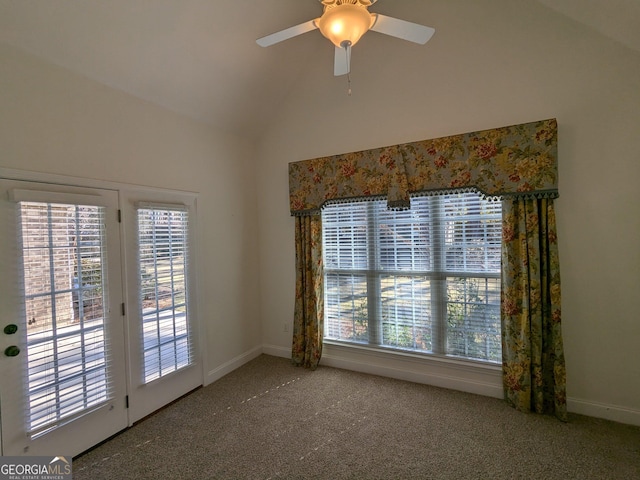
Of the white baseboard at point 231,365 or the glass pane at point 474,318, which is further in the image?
the white baseboard at point 231,365

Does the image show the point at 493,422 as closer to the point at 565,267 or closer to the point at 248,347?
the point at 565,267

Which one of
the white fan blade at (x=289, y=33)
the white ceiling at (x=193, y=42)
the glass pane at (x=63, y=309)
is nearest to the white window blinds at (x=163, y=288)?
the glass pane at (x=63, y=309)

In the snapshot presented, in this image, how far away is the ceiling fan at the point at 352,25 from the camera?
1559 millimetres

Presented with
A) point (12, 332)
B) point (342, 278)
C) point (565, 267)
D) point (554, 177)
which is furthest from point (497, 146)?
point (12, 332)

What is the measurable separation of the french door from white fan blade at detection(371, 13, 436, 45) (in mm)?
2219

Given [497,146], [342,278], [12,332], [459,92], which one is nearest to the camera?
[12,332]

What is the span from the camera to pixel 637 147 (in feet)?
7.20

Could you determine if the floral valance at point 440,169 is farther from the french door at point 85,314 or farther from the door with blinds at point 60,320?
the door with blinds at point 60,320

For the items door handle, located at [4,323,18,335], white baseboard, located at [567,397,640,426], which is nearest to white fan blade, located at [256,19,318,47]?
door handle, located at [4,323,18,335]

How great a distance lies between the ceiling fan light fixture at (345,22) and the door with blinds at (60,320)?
1993 mm

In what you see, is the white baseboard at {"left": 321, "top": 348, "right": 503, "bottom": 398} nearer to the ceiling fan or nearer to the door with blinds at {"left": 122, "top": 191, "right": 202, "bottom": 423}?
the door with blinds at {"left": 122, "top": 191, "right": 202, "bottom": 423}

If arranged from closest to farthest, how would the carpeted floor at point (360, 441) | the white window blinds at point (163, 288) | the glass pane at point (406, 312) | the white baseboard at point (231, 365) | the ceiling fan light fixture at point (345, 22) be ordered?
the ceiling fan light fixture at point (345, 22) < the carpeted floor at point (360, 441) < the white window blinds at point (163, 288) < the glass pane at point (406, 312) < the white baseboard at point (231, 365)

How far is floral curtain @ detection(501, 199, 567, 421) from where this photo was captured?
2.37 m

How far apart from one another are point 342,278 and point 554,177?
2.14 metres
